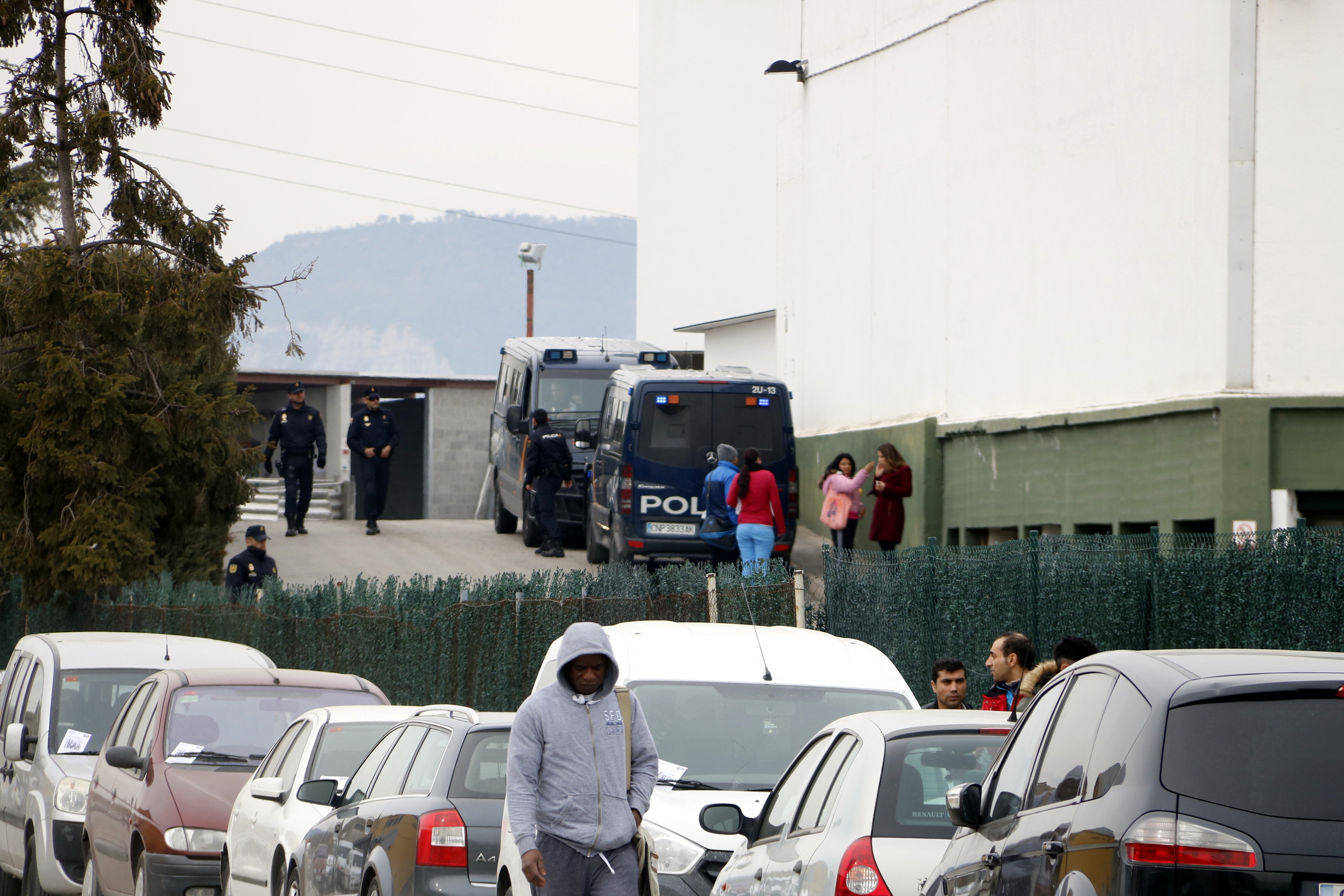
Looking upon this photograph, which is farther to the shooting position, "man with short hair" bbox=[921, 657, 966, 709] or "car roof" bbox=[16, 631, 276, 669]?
"car roof" bbox=[16, 631, 276, 669]

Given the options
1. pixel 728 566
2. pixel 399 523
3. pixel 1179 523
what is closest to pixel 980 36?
pixel 1179 523

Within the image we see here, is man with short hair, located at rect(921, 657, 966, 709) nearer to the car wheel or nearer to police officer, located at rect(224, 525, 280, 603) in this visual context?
police officer, located at rect(224, 525, 280, 603)

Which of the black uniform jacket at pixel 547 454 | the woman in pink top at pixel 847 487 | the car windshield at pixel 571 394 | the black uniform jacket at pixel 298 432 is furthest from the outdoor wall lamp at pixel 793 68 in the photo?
the black uniform jacket at pixel 298 432

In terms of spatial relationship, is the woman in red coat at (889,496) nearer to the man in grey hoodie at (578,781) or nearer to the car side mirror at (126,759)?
the car side mirror at (126,759)

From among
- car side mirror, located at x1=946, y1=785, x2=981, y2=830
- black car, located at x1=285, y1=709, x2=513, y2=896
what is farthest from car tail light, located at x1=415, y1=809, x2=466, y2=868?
car side mirror, located at x1=946, y1=785, x2=981, y2=830

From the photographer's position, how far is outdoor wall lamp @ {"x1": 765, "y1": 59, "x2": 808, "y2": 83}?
29.3m

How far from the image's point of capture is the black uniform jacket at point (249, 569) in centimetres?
2330

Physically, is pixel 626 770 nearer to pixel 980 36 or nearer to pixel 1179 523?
pixel 1179 523

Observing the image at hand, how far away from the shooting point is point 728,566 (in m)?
17.0

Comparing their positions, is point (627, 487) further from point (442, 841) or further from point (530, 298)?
point (530, 298)

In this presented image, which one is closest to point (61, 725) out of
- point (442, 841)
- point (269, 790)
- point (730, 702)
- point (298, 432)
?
point (269, 790)

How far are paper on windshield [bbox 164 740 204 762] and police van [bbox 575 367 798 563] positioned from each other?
1218 centimetres

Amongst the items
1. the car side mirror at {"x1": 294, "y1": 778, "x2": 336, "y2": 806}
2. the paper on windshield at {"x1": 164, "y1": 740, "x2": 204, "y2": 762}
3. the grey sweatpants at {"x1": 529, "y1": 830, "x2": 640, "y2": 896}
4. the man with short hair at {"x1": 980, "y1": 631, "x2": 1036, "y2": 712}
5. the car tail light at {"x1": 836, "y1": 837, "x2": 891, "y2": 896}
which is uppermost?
the man with short hair at {"x1": 980, "y1": 631, "x2": 1036, "y2": 712}

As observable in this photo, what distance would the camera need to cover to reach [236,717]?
12.0 meters
